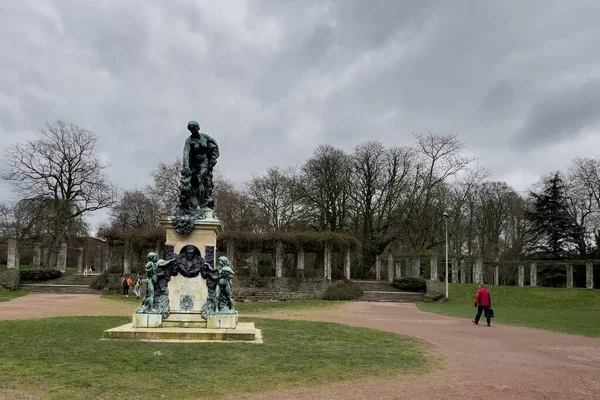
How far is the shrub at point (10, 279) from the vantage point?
108 ft

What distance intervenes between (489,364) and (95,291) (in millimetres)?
30590

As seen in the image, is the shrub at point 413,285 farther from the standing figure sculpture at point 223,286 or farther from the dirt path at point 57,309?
the standing figure sculpture at point 223,286

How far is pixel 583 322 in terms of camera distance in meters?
19.0

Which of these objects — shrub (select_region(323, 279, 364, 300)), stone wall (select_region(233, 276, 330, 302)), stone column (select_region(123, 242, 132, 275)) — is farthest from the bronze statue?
stone column (select_region(123, 242, 132, 275))

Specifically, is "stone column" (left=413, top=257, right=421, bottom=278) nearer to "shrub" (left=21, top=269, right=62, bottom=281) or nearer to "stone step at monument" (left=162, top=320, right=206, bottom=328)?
"shrub" (left=21, top=269, right=62, bottom=281)

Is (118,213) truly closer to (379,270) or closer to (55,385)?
(379,270)

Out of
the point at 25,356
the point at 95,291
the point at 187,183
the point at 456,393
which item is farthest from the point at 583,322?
the point at 95,291

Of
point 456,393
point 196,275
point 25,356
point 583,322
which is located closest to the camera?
point 456,393

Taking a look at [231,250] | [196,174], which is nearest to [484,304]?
[196,174]

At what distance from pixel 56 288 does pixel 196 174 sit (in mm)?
27901

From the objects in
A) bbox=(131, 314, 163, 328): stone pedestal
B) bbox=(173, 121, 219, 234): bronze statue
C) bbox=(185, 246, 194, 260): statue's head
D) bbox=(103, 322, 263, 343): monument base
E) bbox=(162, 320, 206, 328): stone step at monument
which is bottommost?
bbox=(103, 322, 263, 343): monument base

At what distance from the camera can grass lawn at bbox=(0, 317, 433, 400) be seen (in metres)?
5.94

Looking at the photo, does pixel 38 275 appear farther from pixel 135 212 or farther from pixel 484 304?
pixel 484 304

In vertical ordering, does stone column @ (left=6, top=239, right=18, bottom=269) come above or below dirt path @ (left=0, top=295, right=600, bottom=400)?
above
